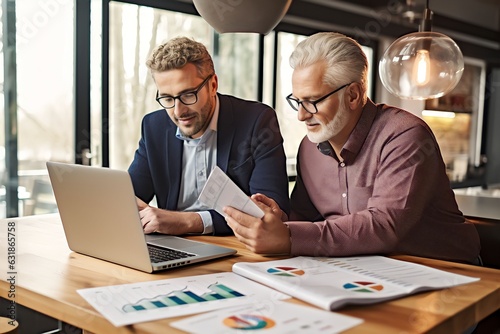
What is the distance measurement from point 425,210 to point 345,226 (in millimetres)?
377

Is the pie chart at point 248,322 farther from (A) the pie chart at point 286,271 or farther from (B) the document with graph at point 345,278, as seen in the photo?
(A) the pie chart at point 286,271

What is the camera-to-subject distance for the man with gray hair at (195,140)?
194cm

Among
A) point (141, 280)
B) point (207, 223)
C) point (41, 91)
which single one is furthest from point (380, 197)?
point (41, 91)

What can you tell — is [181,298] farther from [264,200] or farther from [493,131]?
[493,131]

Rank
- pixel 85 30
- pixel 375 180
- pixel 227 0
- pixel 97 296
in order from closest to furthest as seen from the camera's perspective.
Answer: pixel 97 296, pixel 227 0, pixel 375 180, pixel 85 30

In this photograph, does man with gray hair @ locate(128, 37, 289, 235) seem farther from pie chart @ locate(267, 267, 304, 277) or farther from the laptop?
pie chart @ locate(267, 267, 304, 277)

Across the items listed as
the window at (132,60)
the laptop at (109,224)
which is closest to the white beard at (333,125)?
the laptop at (109,224)

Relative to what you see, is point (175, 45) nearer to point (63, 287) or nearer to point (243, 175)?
point (243, 175)

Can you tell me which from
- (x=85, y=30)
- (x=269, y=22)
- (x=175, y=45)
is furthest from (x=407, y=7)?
(x=269, y=22)

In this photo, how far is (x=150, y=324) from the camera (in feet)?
3.20

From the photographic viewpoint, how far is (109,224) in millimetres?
1387

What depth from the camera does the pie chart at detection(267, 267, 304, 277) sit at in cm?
125

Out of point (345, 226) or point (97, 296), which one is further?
point (345, 226)

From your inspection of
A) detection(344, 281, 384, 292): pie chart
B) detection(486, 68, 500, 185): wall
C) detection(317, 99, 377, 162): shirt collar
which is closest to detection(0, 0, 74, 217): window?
detection(317, 99, 377, 162): shirt collar
